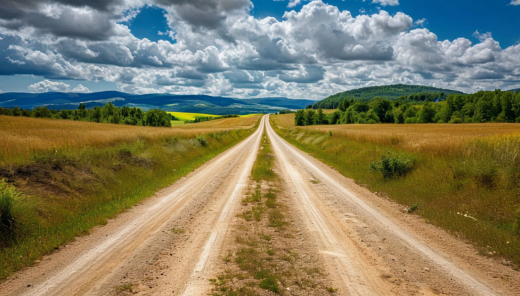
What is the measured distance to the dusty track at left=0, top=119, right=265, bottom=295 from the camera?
502 cm

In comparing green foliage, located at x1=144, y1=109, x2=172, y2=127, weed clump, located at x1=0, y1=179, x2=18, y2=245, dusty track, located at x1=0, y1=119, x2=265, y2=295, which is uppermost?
green foliage, located at x1=144, y1=109, x2=172, y2=127

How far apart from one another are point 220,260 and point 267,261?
1.02 meters

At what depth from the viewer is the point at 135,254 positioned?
6324 millimetres

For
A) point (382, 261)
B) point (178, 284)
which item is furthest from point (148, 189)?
point (382, 261)

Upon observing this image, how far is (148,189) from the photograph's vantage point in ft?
43.3

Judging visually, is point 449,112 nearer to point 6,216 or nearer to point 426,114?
point 426,114

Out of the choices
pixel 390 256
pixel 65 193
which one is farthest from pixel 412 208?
pixel 65 193

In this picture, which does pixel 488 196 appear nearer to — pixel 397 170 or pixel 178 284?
pixel 397 170

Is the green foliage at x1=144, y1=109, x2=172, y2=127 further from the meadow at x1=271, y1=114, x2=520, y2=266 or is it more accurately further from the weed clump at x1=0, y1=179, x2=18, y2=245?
the weed clump at x1=0, y1=179, x2=18, y2=245

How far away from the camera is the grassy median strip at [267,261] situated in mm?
4926

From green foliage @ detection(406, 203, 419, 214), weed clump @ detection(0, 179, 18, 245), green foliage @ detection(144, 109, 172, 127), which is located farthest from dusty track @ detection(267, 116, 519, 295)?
green foliage @ detection(144, 109, 172, 127)

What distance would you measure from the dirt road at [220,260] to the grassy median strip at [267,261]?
0.34 meters

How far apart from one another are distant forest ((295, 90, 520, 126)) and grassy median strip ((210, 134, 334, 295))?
99.3m

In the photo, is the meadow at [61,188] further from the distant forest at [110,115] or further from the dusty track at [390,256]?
the distant forest at [110,115]
